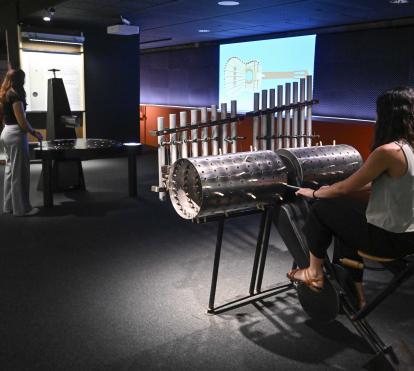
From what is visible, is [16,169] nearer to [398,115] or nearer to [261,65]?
[398,115]

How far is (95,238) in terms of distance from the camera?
4.45 m

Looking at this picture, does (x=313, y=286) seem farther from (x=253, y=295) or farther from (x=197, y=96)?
(x=197, y=96)

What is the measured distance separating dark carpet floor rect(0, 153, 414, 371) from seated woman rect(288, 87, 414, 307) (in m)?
0.66

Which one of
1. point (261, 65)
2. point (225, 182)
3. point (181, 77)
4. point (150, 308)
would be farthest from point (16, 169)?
point (181, 77)

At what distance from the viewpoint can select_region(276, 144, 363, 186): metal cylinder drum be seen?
2.81 metres

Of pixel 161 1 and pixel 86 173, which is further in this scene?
pixel 86 173

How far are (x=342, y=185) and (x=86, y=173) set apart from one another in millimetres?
6121

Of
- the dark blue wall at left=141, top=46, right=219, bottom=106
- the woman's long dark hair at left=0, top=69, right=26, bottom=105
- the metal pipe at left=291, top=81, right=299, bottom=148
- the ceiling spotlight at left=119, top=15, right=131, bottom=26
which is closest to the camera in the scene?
the metal pipe at left=291, top=81, right=299, bottom=148

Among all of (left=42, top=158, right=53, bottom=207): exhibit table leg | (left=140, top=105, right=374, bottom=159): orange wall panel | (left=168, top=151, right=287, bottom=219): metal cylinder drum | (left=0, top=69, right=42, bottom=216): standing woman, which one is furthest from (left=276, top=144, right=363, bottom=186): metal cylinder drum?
(left=42, top=158, right=53, bottom=207): exhibit table leg

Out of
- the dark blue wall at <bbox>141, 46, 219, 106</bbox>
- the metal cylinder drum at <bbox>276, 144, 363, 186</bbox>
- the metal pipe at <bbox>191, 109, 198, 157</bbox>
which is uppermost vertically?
the dark blue wall at <bbox>141, 46, 219, 106</bbox>

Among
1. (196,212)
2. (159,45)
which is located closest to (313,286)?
(196,212)

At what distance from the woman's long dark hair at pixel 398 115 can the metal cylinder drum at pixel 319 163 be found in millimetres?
656

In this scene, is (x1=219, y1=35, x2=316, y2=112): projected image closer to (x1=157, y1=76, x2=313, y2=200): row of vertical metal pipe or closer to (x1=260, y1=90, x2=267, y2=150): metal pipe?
(x1=157, y1=76, x2=313, y2=200): row of vertical metal pipe

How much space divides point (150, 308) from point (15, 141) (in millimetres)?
2728
